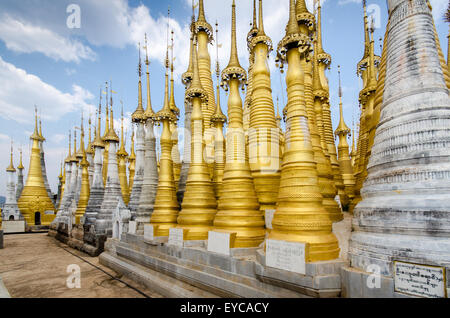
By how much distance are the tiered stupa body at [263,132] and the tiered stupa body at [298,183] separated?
2.66m

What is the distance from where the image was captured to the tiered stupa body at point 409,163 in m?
4.92

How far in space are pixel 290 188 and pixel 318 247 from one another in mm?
1650

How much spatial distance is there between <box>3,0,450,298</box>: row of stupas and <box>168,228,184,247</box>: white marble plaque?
0.92 feet

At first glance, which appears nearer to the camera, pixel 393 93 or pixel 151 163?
pixel 393 93

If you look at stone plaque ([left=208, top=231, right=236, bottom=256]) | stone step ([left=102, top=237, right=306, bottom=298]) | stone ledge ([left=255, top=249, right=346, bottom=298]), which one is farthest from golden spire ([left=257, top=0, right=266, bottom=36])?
stone ledge ([left=255, top=249, right=346, bottom=298])

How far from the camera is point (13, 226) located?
33.8 meters

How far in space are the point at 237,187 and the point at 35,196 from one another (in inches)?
1469

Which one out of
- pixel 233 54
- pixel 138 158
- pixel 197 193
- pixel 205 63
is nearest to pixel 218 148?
pixel 197 193

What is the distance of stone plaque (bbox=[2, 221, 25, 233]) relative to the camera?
1303 inches

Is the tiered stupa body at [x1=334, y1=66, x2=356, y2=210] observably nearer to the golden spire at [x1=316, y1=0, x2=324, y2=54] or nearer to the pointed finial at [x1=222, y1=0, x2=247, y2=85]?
the golden spire at [x1=316, y1=0, x2=324, y2=54]
